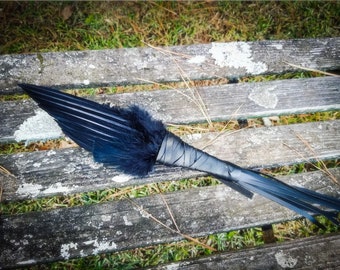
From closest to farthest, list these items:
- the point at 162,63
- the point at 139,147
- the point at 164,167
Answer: the point at 139,147, the point at 164,167, the point at 162,63

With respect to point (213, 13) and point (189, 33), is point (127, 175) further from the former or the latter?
point (213, 13)

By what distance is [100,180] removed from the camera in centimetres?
132

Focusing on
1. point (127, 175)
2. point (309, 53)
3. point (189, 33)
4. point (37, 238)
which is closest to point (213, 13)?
point (189, 33)

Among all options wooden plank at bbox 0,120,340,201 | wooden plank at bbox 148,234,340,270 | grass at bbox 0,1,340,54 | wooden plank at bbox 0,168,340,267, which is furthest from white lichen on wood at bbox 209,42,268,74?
wooden plank at bbox 148,234,340,270

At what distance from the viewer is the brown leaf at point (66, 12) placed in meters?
2.19

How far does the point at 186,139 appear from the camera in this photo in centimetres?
140

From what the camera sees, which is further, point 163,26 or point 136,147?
point 163,26

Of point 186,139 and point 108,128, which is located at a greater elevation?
point 108,128

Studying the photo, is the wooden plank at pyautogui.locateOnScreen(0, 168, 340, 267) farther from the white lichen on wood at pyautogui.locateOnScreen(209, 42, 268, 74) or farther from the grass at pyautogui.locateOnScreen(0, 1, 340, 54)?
the grass at pyautogui.locateOnScreen(0, 1, 340, 54)

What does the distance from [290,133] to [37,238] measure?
1229mm

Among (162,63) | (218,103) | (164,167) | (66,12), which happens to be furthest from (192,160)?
(66,12)

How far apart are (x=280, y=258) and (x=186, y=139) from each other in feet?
2.16

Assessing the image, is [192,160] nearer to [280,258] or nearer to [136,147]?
[136,147]

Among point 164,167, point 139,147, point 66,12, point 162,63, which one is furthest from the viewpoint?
point 66,12
